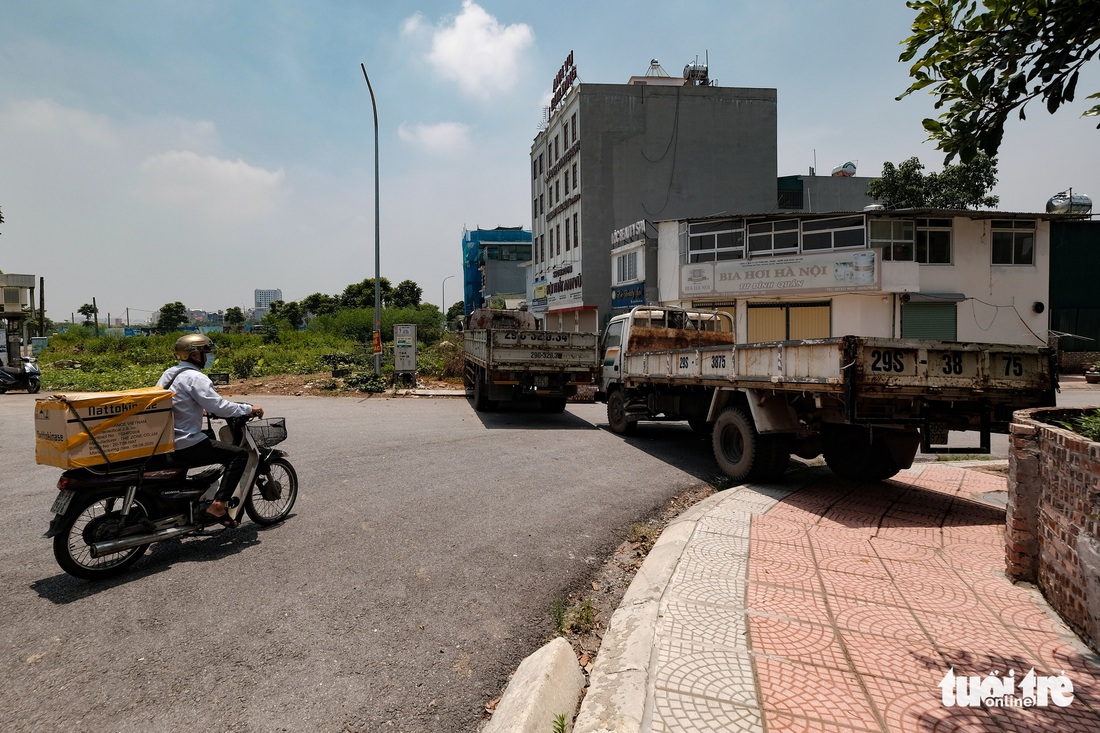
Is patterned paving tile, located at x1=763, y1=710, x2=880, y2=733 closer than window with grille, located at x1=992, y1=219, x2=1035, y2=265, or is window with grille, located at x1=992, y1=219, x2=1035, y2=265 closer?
patterned paving tile, located at x1=763, y1=710, x2=880, y2=733

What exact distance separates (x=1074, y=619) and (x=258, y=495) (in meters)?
5.94

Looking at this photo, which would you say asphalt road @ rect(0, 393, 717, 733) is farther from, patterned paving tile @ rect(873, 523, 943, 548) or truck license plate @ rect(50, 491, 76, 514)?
patterned paving tile @ rect(873, 523, 943, 548)

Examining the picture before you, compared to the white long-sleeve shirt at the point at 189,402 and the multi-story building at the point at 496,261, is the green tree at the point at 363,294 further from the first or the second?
the white long-sleeve shirt at the point at 189,402

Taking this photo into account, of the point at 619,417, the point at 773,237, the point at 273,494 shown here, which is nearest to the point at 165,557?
A: the point at 273,494

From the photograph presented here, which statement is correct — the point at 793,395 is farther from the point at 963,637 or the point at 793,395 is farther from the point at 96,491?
the point at 96,491

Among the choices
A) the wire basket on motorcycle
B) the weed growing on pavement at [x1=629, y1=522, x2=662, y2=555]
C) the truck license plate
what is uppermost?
the wire basket on motorcycle

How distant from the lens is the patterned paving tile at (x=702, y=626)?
11.0 feet

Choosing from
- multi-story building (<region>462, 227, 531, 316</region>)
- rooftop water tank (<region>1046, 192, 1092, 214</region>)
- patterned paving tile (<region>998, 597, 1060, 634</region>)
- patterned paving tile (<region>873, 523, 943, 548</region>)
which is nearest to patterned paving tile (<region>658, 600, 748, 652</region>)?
patterned paving tile (<region>998, 597, 1060, 634</region>)

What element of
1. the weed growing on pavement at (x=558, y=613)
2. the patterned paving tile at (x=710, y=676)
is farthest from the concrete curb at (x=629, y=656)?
the weed growing on pavement at (x=558, y=613)

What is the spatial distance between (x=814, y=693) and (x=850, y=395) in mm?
3400

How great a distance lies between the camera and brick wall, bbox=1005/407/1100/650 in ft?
10.8

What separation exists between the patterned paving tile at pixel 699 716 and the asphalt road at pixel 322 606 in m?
0.82

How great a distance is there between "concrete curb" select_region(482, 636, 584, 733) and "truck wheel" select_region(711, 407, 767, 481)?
178 inches

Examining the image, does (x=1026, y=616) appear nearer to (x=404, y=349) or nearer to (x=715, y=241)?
(x=404, y=349)
